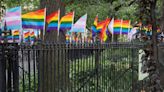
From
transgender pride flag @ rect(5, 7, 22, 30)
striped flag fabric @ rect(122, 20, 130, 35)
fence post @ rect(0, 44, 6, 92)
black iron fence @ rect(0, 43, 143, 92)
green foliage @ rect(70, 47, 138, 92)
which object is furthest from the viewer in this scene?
striped flag fabric @ rect(122, 20, 130, 35)

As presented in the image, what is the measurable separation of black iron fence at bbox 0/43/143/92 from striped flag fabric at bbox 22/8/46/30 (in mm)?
928

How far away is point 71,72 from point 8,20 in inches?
75.4

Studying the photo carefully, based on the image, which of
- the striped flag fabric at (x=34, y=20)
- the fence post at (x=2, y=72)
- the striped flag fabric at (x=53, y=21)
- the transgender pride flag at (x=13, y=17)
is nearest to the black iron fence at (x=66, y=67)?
the fence post at (x=2, y=72)

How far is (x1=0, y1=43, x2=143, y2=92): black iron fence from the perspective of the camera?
6070mm

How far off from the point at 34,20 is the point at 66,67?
134cm

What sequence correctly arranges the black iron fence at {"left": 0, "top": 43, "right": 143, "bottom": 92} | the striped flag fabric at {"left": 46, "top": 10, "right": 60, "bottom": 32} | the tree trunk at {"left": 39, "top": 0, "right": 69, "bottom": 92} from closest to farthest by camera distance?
the black iron fence at {"left": 0, "top": 43, "right": 143, "bottom": 92}
the tree trunk at {"left": 39, "top": 0, "right": 69, "bottom": 92}
the striped flag fabric at {"left": 46, "top": 10, "right": 60, "bottom": 32}

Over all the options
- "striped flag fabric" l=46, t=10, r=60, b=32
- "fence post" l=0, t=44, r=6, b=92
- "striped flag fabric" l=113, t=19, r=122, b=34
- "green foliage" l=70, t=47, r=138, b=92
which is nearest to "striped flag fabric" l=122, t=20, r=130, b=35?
"striped flag fabric" l=113, t=19, r=122, b=34

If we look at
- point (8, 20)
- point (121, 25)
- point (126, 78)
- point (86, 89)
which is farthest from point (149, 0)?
point (121, 25)

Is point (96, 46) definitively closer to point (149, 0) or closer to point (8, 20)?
point (8, 20)

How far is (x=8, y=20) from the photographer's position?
7.09m

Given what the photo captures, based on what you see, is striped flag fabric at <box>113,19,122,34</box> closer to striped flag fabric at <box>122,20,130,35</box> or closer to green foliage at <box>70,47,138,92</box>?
striped flag fabric at <box>122,20,130,35</box>

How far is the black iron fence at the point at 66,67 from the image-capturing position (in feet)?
19.9

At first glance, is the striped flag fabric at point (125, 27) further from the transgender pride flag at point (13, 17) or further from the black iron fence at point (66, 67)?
the transgender pride flag at point (13, 17)

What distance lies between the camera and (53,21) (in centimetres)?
892
